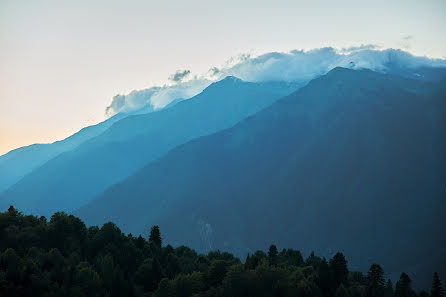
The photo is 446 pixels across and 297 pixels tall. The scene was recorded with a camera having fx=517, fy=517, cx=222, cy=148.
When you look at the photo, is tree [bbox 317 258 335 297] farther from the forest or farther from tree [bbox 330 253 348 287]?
tree [bbox 330 253 348 287]

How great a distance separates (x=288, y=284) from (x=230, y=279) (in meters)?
12.8

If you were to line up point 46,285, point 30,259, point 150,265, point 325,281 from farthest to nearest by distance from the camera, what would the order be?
point 150,265, point 325,281, point 30,259, point 46,285

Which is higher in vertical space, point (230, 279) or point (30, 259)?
point (30, 259)

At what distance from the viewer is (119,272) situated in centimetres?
11688

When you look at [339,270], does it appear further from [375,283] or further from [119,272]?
[119,272]

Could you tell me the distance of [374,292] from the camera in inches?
4589

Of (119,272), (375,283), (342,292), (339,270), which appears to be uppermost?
(119,272)

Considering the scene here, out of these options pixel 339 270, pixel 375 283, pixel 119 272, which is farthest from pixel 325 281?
pixel 119 272

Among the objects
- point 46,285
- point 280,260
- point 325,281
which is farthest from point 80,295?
point 280,260

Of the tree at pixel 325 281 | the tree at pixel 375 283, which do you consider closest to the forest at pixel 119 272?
the tree at pixel 375 283

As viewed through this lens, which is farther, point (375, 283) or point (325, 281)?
point (325, 281)

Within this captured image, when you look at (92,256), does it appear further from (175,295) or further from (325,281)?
(325,281)

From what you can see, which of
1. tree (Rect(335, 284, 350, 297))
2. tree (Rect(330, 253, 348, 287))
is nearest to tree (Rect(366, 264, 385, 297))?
tree (Rect(335, 284, 350, 297))

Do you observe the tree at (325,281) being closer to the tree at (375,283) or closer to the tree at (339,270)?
the tree at (339,270)
